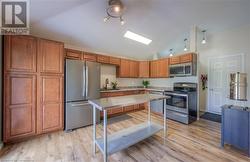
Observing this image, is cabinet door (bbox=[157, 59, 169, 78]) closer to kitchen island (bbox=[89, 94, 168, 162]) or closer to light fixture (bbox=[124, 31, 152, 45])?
light fixture (bbox=[124, 31, 152, 45])

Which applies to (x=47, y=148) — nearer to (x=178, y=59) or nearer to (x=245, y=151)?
(x=245, y=151)

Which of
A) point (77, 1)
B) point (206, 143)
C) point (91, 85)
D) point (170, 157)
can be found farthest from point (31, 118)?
point (206, 143)

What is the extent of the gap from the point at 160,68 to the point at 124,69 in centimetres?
156

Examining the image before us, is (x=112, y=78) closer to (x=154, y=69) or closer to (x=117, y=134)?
(x=154, y=69)

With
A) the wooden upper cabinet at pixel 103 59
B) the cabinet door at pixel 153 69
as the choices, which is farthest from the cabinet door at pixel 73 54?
the cabinet door at pixel 153 69

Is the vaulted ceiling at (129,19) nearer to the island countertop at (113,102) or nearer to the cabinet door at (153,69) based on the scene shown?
the cabinet door at (153,69)

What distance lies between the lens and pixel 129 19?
344cm

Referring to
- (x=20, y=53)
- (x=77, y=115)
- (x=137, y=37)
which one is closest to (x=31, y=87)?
(x=20, y=53)

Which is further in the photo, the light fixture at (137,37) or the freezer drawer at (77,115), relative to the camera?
the light fixture at (137,37)

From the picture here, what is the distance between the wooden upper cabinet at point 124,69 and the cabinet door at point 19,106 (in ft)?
10.1

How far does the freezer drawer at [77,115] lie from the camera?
3.22m

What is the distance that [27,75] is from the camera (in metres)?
2.69

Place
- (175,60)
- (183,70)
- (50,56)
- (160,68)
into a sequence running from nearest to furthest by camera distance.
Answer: (50,56) < (183,70) < (175,60) < (160,68)

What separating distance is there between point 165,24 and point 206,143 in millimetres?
3415
